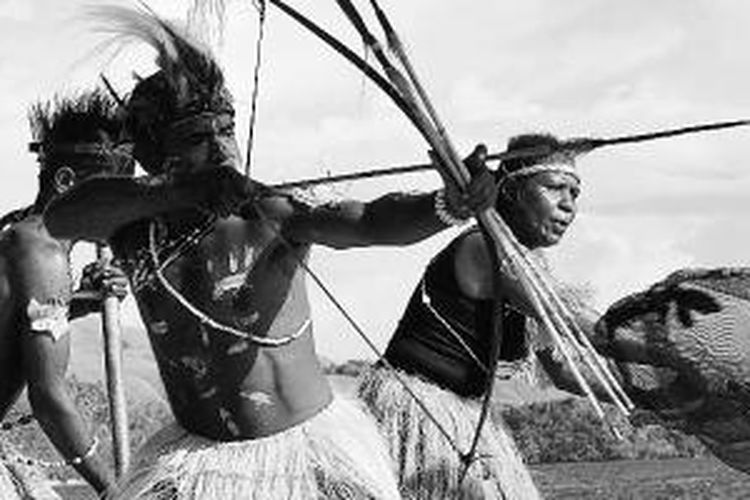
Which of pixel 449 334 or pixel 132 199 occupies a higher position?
pixel 132 199

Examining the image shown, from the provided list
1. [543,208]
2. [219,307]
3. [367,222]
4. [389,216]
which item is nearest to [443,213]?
[389,216]

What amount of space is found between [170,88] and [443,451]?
1.98m

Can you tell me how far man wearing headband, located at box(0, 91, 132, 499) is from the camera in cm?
598

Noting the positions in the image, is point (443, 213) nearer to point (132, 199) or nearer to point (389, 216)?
point (389, 216)

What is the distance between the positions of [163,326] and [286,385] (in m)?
0.39

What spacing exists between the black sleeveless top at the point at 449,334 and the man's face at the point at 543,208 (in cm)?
22

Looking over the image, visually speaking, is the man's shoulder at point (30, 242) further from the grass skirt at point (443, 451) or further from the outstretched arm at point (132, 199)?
the grass skirt at point (443, 451)

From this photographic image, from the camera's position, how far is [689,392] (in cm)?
466

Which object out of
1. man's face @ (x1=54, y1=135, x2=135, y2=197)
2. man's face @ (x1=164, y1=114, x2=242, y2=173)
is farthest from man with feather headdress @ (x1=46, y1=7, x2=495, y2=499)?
man's face @ (x1=54, y1=135, x2=135, y2=197)

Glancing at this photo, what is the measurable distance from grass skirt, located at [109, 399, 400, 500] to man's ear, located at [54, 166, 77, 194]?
5.47 feet

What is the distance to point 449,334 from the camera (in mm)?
6184

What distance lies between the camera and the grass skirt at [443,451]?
241 inches

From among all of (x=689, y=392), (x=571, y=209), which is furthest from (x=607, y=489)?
(x=689, y=392)

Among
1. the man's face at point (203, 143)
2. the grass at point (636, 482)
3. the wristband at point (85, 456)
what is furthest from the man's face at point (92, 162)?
the grass at point (636, 482)
